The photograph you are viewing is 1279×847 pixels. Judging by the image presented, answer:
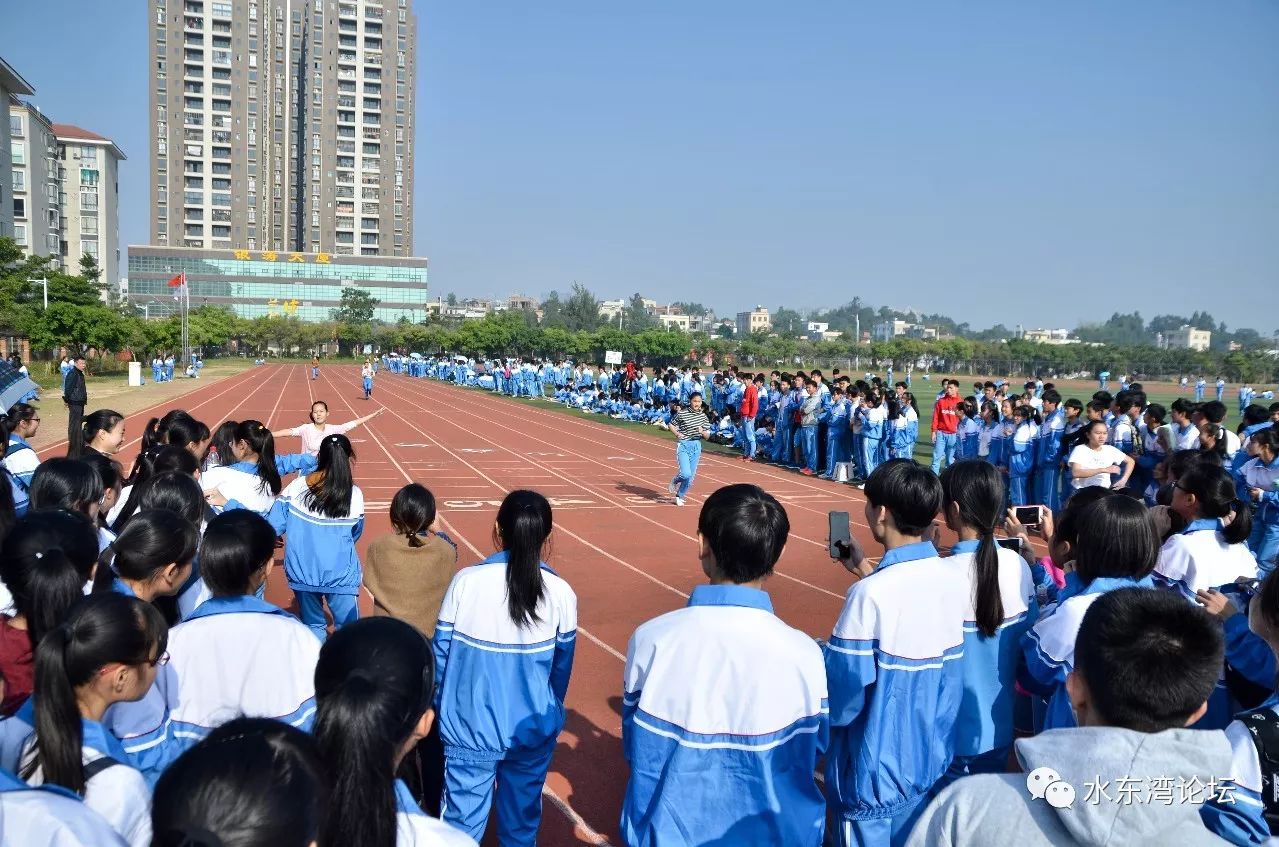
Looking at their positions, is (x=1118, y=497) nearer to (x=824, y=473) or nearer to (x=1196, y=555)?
(x=1196, y=555)

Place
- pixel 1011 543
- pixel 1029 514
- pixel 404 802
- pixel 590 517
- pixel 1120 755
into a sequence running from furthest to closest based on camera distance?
pixel 590 517 < pixel 1029 514 < pixel 1011 543 < pixel 404 802 < pixel 1120 755

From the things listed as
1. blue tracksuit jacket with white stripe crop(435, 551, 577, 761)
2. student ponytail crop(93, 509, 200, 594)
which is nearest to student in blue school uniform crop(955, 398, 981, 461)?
blue tracksuit jacket with white stripe crop(435, 551, 577, 761)

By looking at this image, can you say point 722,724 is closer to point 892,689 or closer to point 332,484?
point 892,689

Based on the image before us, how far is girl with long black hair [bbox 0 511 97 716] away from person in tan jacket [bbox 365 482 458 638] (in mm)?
1173

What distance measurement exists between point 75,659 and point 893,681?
2.20m

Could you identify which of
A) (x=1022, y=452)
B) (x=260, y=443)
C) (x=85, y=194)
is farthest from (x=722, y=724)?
(x=85, y=194)

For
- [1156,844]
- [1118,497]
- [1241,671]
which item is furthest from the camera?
[1118,497]

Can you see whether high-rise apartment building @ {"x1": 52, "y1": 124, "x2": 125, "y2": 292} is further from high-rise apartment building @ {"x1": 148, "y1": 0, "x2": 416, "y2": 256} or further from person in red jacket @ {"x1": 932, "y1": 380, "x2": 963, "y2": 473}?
person in red jacket @ {"x1": 932, "y1": 380, "x2": 963, "y2": 473}

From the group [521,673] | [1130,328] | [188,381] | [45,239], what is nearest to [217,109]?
[45,239]

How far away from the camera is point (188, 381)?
3981 cm

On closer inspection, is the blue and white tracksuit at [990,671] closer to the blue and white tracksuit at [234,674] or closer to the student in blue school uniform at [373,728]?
the student in blue school uniform at [373,728]

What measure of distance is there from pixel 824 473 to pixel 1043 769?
15.1m

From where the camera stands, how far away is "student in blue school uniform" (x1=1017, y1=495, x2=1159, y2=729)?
2904 millimetres

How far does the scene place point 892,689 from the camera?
273cm
